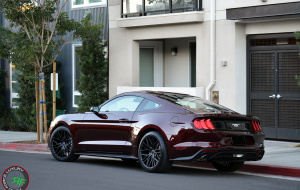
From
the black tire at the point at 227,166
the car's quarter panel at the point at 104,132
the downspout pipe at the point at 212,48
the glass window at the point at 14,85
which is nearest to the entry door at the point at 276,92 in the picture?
the downspout pipe at the point at 212,48

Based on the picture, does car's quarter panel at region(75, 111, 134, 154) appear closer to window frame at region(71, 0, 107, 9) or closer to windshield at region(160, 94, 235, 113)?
windshield at region(160, 94, 235, 113)

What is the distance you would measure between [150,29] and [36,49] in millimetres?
4152

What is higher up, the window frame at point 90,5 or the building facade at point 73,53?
the window frame at point 90,5

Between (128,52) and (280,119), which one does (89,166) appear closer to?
(280,119)

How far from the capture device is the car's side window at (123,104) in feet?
38.0

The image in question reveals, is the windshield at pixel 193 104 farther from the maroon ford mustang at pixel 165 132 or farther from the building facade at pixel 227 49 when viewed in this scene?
the building facade at pixel 227 49

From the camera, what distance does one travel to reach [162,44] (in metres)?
20.6

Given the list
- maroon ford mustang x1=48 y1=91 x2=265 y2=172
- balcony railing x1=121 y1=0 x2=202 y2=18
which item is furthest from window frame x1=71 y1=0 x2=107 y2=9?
maroon ford mustang x1=48 y1=91 x2=265 y2=172

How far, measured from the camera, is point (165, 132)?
10500 millimetres

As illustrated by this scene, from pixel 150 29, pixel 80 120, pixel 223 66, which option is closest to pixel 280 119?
pixel 223 66

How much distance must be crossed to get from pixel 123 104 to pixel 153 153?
1.51 meters

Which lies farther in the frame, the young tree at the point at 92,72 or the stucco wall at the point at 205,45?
the young tree at the point at 92,72

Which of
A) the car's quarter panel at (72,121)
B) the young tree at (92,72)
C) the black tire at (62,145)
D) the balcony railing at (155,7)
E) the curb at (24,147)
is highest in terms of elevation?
the balcony railing at (155,7)

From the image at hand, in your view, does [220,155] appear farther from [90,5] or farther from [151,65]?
[90,5]
